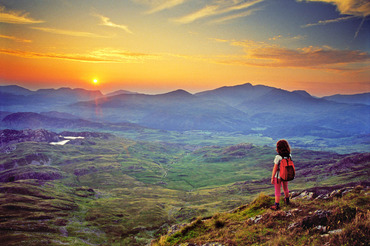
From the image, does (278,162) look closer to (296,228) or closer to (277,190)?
(277,190)

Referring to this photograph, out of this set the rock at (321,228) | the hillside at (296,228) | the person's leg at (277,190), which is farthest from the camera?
the person's leg at (277,190)

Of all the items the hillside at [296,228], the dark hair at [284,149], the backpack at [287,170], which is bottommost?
the hillside at [296,228]

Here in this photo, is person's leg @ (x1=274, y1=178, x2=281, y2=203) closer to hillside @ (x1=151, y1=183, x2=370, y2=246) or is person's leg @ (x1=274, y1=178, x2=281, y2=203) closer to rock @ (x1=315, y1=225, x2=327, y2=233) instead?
hillside @ (x1=151, y1=183, x2=370, y2=246)

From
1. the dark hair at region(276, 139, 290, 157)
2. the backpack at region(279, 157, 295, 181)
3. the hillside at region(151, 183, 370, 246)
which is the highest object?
the dark hair at region(276, 139, 290, 157)

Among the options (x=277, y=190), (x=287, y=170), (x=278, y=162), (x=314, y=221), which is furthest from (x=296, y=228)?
(x=278, y=162)

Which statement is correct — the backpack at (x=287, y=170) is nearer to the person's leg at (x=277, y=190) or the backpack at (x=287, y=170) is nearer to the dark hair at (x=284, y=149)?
the dark hair at (x=284, y=149)

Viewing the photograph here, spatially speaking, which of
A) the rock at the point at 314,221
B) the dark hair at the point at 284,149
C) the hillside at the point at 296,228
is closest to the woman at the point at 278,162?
the dark hair at the point at 284,149

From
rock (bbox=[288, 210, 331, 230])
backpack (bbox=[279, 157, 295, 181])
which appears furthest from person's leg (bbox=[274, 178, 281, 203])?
rock (bbox=[288, 210, 331, 230])

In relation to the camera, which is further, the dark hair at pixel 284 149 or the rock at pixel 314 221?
the dark hair at pixel 284 149

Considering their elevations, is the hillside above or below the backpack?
below

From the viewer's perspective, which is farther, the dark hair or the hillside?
the dark hair

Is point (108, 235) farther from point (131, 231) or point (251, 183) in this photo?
point (251, 183)

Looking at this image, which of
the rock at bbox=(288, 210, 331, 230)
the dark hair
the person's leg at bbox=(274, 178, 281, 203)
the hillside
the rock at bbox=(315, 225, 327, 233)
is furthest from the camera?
the person's leg at bbox=(274, 178, 281, 203)

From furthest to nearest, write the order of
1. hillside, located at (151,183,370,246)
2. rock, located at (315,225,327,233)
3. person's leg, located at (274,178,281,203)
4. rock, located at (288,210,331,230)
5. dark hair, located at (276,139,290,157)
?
1. person's leg, located at (274,178,281,203)
2. dark hair, located at (276,139,290,157)
3. rock, located at (288,210,331,230)
4. rock, located at (315,225,327,233)
5. hillside, located at (151,183,370,246)
